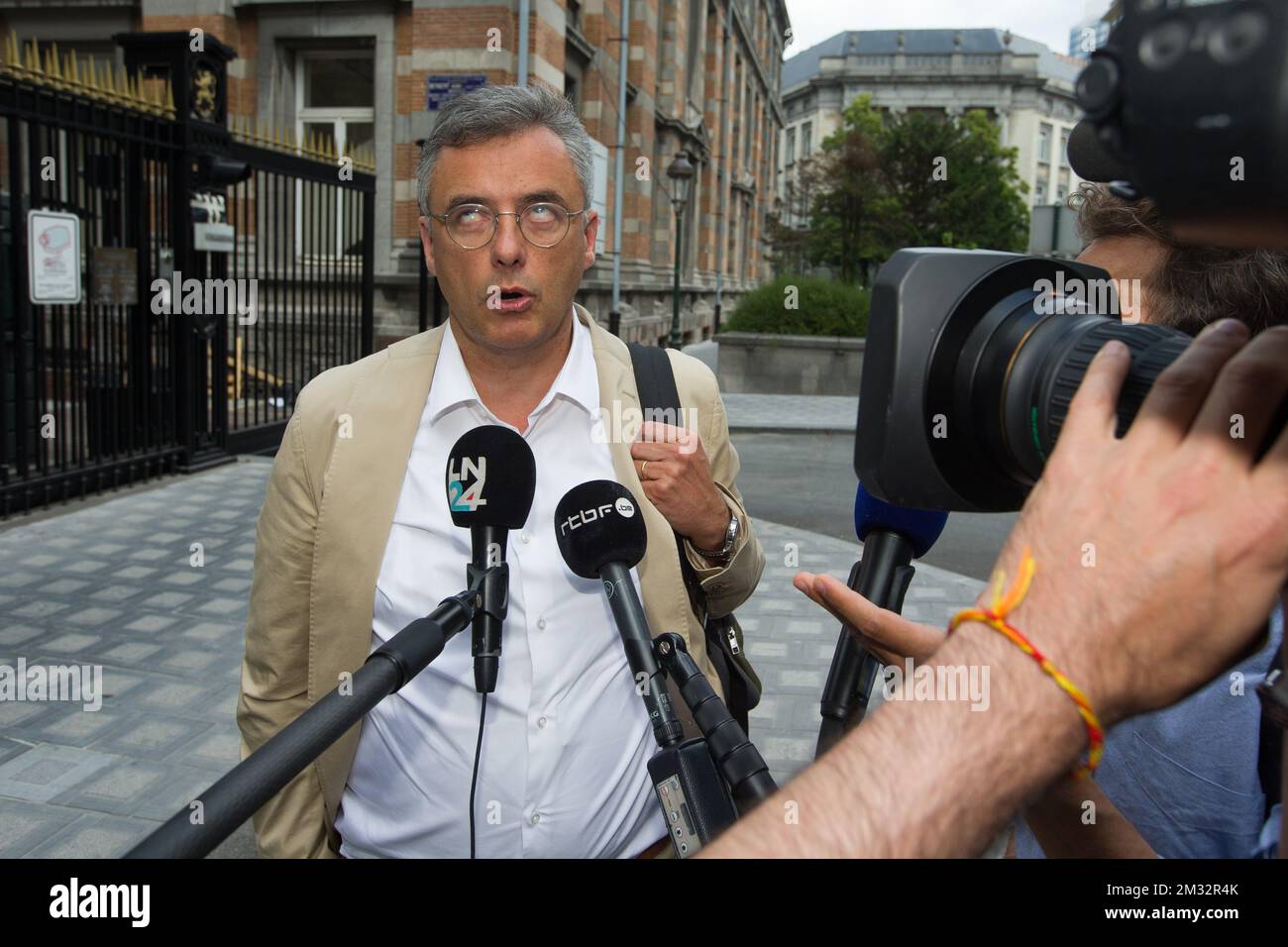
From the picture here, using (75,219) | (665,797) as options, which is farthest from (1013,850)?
(75,219)

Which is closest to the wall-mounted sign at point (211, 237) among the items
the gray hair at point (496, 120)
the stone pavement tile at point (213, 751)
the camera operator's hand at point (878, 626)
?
the stone pavement tile at point (213, 751)

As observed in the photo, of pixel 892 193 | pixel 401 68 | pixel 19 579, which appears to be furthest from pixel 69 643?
pixel 892 193

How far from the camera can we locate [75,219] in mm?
6953

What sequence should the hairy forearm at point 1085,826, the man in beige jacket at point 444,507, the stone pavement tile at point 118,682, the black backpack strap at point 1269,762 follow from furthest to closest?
the stone pavement tile at point 118,682 → the man in beige jacket at point 444,507 → the black backpack strap at point 1269,762 → the hairy forearm at point 1085,826

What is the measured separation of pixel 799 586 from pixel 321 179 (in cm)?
979

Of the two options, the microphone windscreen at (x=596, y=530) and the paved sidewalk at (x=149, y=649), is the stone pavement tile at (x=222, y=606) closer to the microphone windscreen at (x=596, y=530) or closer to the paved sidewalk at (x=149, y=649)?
the paved sidewalk at (x=149, y=649)

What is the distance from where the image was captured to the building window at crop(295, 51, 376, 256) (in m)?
14.1

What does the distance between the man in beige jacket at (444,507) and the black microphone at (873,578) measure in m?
0.50

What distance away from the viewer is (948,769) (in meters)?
0.75

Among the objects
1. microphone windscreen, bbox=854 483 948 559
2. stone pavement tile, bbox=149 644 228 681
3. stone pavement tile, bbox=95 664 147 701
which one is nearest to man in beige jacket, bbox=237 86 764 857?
microphone windscreen, bbox=854 483 948 559

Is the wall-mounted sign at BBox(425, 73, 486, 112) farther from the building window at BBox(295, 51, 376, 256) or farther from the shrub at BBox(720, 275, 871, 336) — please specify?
the shrub at BBox(720, 275, 871, 336)

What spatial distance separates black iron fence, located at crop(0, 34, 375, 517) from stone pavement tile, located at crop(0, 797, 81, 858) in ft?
13.0

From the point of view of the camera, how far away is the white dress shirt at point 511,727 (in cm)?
192

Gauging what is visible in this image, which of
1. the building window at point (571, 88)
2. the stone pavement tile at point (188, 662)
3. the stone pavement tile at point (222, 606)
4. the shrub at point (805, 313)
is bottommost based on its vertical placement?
the stone pavement tile at point (188, 662)
